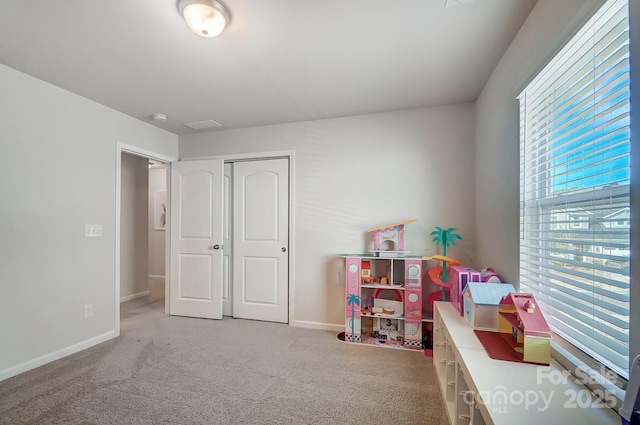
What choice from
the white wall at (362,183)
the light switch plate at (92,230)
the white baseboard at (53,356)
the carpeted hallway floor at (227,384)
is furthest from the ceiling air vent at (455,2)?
the white baseboard at (53,356)

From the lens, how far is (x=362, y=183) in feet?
10.7

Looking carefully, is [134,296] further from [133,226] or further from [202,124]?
[202,124]

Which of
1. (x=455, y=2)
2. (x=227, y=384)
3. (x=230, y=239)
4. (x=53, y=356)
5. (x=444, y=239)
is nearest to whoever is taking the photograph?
(x=455, y=2)

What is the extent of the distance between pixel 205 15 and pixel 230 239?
2.66 m

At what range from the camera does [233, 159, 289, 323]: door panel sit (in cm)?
351

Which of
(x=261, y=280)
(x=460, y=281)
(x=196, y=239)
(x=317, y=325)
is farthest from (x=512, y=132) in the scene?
(x=196, y=239)

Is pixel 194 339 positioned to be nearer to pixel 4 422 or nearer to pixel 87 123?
pixel 4 422

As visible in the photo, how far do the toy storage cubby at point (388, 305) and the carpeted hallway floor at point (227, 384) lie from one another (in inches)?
7.0

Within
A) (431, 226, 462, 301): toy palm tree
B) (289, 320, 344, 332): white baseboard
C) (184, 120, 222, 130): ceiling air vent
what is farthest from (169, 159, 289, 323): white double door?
(431, 226, 462, 301): toy palm tree

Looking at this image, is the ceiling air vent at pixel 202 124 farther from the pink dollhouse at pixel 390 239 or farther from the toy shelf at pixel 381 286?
the toy shelf at pixel 381 286

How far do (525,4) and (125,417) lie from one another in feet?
11.0

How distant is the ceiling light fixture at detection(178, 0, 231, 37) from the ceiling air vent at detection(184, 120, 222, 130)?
1.90 m

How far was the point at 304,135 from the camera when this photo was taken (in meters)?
3.46

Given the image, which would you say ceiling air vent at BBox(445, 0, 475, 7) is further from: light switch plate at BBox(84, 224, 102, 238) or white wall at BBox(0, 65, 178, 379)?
light switch plate at BBox(84, 224, 102, 238)
